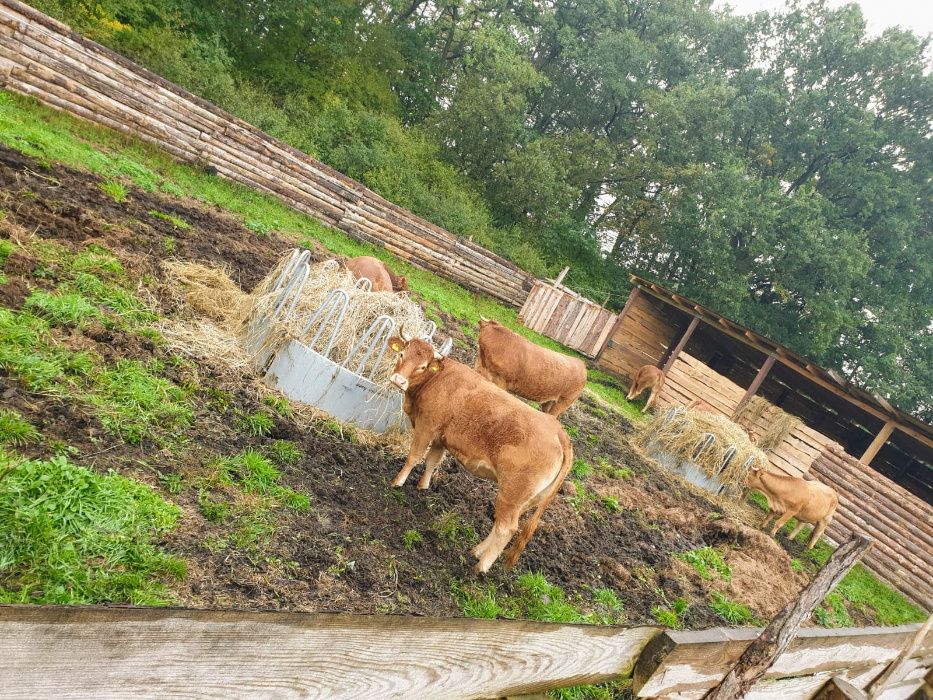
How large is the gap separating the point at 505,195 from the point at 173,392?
25605 mm

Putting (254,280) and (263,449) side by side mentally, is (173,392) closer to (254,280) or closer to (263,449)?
(263,449)

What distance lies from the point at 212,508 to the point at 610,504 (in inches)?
205

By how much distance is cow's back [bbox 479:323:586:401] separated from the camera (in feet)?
27.1

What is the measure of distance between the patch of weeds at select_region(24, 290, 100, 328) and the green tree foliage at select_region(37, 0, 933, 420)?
A: 14178 mm

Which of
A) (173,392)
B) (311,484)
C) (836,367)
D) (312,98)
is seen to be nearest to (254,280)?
(173,392)

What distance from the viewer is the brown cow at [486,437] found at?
4711mm

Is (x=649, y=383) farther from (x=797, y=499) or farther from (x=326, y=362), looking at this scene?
(x=326, y=362)

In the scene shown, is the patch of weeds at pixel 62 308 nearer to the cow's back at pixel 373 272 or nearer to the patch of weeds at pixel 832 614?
the cow's back at pixel 373 272

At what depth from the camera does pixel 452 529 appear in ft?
16.9

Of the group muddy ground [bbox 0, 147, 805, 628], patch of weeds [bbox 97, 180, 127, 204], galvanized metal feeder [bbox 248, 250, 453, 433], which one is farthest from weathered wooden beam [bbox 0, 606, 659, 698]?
patch of weeds [bbox 97, 180, 127, 204]

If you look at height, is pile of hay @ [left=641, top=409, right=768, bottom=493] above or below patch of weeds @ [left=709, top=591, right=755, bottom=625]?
above

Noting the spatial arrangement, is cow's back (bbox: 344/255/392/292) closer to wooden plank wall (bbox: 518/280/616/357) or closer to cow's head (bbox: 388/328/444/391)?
cow's head (bbox: 388/328/444/391)

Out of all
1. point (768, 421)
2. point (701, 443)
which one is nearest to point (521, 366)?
point (701, 443)

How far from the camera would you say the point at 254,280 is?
8047mm
